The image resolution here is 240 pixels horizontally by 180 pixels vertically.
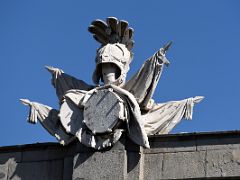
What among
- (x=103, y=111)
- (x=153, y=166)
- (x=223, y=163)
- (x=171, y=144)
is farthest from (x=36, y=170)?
(x=223, y=163)

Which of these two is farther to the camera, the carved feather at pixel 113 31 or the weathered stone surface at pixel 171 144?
the carved feather at pixel 113 31

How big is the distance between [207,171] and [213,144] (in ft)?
1.74

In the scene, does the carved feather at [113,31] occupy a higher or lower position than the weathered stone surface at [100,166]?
higher

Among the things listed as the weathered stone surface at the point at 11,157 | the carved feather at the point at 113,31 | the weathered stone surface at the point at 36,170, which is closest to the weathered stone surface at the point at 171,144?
the weathered stone surface at the point at 36,170

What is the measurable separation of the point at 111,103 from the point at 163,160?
4.76ft

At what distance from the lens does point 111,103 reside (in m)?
19.8

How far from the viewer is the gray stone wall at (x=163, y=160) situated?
1917cm

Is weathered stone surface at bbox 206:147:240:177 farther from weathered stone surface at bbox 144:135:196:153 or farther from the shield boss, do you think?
the shield boss

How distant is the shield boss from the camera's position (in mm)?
19656

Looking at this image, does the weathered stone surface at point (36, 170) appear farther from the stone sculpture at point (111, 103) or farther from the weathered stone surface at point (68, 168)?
the stone sculpture at point (111, 103)

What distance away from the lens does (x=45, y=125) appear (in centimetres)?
2059

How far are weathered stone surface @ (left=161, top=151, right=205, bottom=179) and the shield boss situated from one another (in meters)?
1.19

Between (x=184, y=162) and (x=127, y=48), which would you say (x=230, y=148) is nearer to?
(x=184, y=162)

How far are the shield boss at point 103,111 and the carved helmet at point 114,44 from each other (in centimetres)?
49
